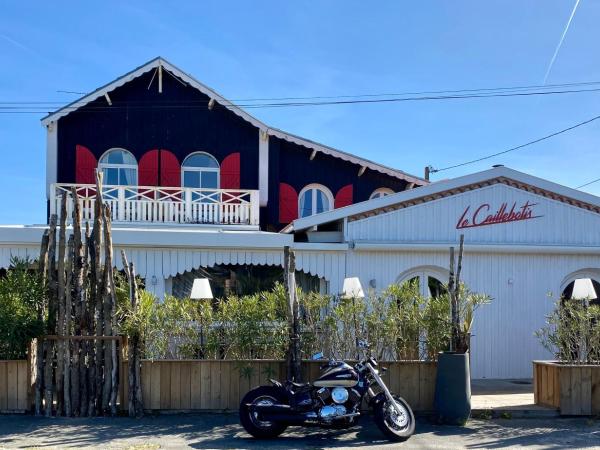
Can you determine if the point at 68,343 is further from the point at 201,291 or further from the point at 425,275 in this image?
the point at 425,275

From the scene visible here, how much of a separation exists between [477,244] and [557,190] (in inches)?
77.3

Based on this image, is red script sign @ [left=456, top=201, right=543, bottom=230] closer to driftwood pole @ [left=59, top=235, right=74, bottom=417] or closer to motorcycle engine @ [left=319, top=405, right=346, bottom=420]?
motorcycle engine @ [left=319, top=405, right=346, bottom=420]

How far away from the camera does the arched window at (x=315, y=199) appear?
→ 19.1 m

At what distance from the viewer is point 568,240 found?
12.7 meters

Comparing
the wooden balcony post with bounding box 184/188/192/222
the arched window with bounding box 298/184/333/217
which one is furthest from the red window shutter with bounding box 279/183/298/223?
the wooden balcony post with bounding box 184/188/192/222

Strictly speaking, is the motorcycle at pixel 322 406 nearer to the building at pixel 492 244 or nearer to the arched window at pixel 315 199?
the building at pixel 492 244

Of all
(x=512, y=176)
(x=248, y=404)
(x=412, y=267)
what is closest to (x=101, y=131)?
(x=412, y=267)

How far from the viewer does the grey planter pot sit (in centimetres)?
848

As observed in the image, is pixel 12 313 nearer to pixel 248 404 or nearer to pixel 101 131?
pixel 248 404

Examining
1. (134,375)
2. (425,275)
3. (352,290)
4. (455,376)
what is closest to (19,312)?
(134,375)

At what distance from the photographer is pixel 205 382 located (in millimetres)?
9008

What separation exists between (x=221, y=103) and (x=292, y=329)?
1070cm

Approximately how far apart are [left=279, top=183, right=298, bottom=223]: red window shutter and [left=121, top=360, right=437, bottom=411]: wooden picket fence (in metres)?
9.69

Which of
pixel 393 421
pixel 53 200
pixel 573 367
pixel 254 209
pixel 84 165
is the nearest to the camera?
pixel 393 421
